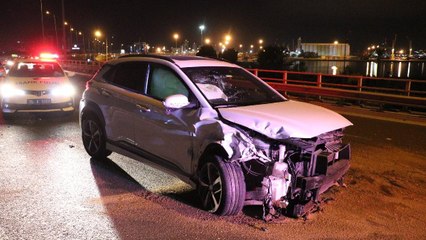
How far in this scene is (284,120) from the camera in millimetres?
4863

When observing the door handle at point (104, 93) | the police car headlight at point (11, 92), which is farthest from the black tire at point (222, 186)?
Result: the police car headlight at point (11, 92)

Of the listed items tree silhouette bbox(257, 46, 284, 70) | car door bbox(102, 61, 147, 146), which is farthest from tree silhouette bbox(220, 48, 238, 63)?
car door bbox(102, 61, 147, 146)

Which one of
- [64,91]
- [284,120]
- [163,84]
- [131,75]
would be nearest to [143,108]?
[163,84]

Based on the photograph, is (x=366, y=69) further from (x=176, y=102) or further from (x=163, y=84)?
(x=176, y=102)

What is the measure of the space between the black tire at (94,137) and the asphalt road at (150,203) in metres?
0.17

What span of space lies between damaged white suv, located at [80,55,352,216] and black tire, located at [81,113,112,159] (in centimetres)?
50

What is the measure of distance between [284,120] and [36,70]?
965cm

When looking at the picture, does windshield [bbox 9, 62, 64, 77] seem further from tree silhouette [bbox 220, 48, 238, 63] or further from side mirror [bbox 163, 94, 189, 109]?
tree silhouette [bbox 220, 48, 238, 63]

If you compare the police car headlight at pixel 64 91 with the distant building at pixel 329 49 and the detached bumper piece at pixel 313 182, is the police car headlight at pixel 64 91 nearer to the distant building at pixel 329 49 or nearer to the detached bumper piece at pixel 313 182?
the detached bumper piece at pixel 313 182

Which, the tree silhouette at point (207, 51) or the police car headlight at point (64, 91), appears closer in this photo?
the police car headlight at point (64, 91)

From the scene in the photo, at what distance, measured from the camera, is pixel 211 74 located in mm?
6184

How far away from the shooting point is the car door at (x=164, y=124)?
5.43 m

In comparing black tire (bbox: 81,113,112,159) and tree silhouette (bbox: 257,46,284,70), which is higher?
tree silhouette (bbox: 257,46,284,70)

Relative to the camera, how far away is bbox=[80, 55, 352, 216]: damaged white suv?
479 centimetres
